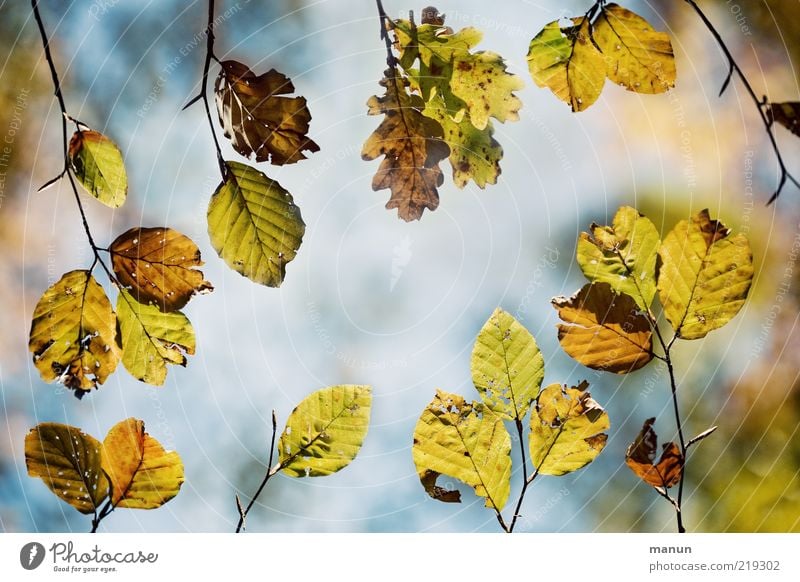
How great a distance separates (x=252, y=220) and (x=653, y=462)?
0.96 feet

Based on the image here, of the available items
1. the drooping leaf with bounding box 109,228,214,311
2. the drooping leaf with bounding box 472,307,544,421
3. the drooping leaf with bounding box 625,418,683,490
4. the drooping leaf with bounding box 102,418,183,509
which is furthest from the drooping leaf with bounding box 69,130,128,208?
the drooping leaf with bounding box 625,418,683,490

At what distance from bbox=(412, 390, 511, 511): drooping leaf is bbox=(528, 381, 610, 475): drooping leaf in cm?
2

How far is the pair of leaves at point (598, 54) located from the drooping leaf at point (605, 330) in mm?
124

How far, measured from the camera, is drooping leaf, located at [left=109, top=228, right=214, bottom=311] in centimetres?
36

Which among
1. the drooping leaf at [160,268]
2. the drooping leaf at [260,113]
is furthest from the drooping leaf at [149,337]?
the drooping leaf at [260,113]

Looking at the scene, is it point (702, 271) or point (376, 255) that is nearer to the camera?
point (702, 271)

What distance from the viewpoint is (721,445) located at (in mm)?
427

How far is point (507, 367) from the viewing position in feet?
1.13

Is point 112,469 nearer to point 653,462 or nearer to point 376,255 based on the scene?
point 376,255

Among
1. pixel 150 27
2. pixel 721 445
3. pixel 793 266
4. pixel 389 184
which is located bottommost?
pixel 721 445

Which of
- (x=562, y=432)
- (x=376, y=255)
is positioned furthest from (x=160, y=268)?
(x=562, y=432)
